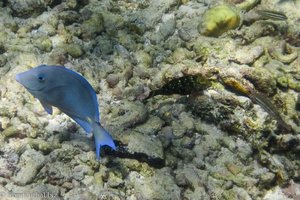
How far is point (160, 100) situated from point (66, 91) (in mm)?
1227

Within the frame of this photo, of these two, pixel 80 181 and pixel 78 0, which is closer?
pixel 80 181

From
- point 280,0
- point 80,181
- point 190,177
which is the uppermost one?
point 280,0

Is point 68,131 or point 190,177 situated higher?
point 68,131

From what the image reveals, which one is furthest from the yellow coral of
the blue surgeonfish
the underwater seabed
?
the blue surgeonfish

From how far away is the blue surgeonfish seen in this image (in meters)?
1.99

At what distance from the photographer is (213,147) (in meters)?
2.98

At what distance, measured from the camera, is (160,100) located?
10.2ft

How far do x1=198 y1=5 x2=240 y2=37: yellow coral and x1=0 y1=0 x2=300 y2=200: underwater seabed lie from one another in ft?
0.03

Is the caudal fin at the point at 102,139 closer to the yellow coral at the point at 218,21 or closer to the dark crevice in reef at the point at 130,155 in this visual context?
the dark crevice in reef at the point at 130,155

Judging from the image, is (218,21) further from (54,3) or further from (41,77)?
(41,77)

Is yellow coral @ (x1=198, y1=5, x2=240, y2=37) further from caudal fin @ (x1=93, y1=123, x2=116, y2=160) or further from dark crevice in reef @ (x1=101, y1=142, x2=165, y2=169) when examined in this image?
caudal fin @ (x1=93, y1=123, x2=116, y2=160)

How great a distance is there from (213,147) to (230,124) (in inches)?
10.2

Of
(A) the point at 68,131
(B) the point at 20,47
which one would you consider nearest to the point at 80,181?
(A) the point at 68,131

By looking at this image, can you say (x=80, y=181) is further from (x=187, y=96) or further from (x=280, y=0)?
(x=280, y=0)
